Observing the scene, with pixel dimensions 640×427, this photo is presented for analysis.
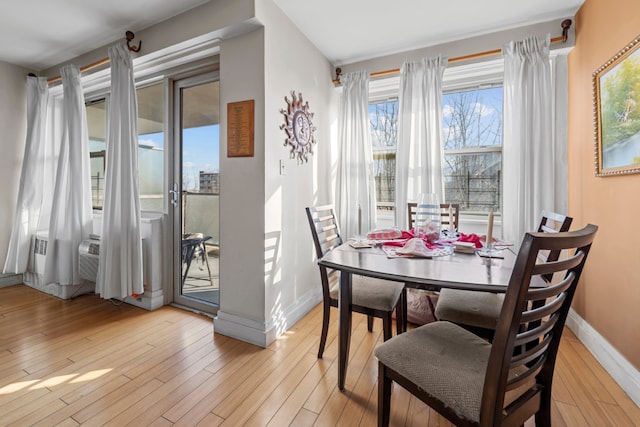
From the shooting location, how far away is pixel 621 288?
1708 mm

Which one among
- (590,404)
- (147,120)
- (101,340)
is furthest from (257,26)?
(590,404)

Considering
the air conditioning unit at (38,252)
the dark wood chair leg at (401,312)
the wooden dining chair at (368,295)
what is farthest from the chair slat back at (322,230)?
the air conditioning unit at (38,252)

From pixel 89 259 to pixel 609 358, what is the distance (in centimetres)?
406

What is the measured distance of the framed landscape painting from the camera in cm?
157

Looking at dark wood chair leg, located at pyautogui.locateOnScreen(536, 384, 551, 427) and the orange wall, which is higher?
the orange wall

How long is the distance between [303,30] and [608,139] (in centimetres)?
233

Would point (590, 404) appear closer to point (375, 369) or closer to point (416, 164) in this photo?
point (375, 369)

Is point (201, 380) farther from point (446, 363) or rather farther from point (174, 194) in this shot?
point (174, 194)

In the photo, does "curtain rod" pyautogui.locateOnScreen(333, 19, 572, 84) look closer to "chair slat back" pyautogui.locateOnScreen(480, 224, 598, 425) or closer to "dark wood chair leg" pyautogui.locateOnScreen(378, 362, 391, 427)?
"chair slat back" pyautogui.locateOnScreen(480, 224, 598, 425)

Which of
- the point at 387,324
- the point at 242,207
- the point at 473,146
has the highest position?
the point at 473,146

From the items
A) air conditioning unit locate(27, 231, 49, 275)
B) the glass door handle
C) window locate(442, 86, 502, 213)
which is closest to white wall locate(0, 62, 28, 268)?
air conditioning unit locate(27, 231, 49, 275)

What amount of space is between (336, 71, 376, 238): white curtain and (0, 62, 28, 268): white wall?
364 cm

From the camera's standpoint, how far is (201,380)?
5.61 ft

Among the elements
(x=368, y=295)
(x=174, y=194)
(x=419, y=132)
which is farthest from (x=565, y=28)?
(x=174, y=194)
